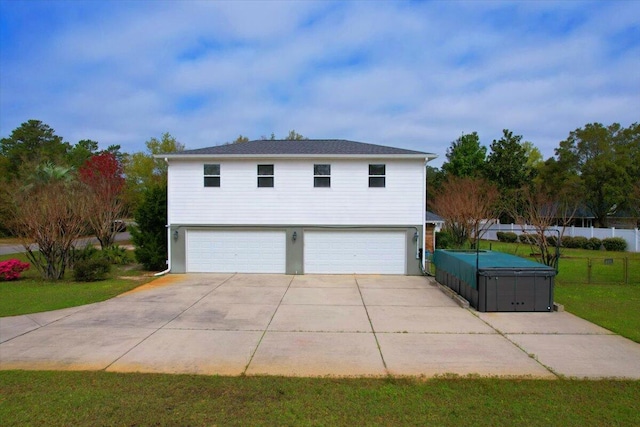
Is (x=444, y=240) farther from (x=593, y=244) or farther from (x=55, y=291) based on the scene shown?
(x=55, y=291)

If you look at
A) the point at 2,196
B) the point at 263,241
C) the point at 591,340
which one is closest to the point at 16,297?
the point at 263,241

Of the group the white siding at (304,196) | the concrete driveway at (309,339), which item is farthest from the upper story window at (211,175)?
the concrete driveway at (309,339)

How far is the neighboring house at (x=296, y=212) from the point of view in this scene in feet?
51.6

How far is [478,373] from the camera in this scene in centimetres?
576

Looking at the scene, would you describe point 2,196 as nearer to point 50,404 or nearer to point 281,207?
point 281,207

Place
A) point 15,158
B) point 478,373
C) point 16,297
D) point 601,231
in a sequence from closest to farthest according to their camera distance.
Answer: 1. point 478,373
2. point 16,297
3. point 601,231
4. point 15,158

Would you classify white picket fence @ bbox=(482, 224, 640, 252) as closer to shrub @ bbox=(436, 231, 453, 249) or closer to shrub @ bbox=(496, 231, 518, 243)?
shrub @ bbox=(496, 231, 518, 243)

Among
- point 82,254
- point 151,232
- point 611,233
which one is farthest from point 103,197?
point 611,233

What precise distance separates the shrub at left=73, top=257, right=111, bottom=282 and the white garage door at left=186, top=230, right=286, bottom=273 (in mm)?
3133

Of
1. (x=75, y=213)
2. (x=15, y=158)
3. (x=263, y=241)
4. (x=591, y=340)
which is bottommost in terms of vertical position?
(x=591, y=340)

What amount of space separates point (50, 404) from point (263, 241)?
1133 centimetres

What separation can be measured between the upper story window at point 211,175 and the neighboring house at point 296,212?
0.13 feet

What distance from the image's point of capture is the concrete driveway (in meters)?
6.02

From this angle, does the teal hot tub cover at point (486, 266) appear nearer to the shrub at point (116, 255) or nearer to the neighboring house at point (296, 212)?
the neighboring house at point (296, 212)
